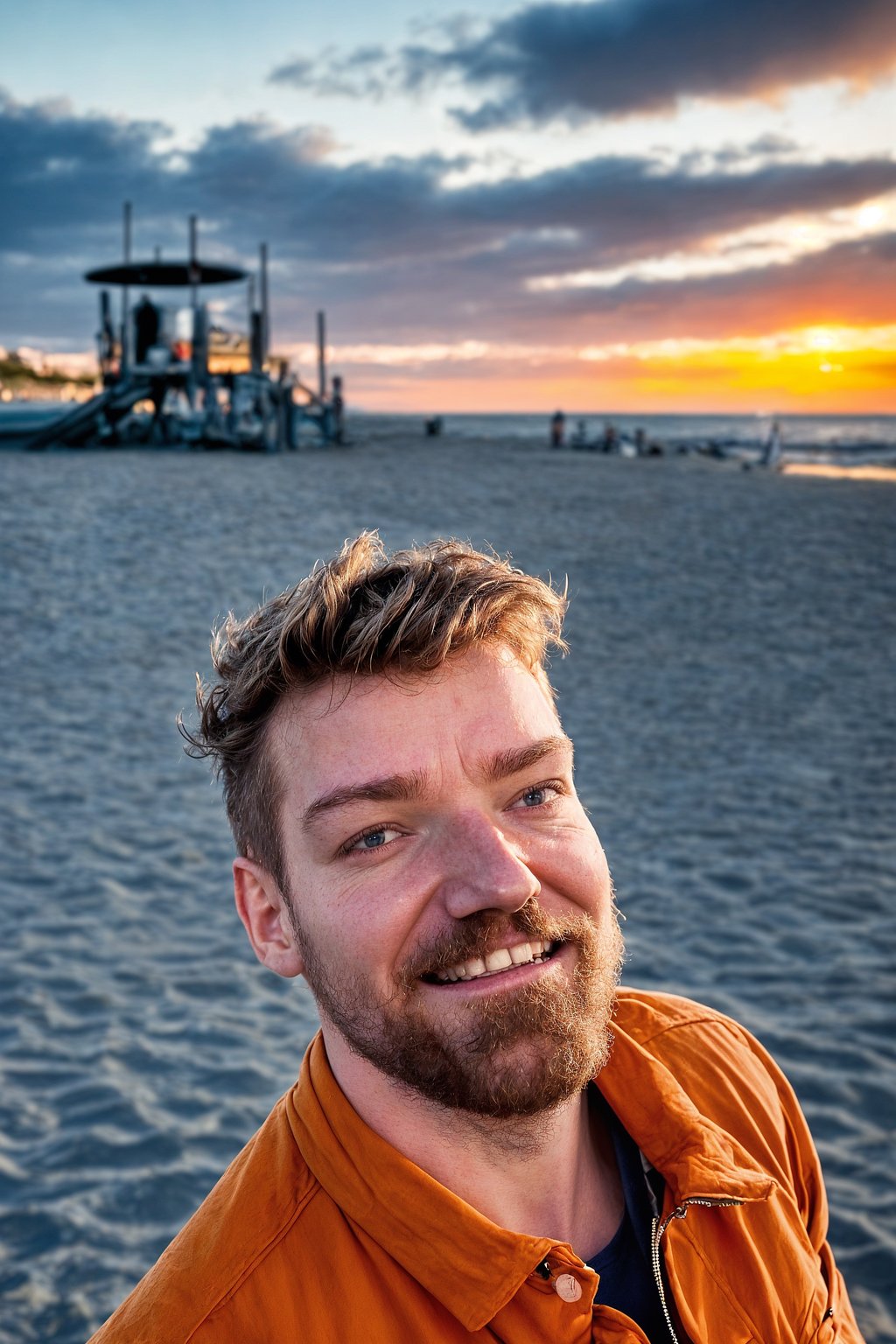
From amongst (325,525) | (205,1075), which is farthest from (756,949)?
(325,525)

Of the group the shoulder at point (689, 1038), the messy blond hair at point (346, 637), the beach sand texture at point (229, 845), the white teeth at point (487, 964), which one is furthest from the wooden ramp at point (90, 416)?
the white teeth at point (487, 964)

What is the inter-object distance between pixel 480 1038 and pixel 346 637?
2.33 ft

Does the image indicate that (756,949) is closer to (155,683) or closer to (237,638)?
(237,638)

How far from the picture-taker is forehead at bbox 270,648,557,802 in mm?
1953

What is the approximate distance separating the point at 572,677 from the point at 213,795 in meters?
4.78

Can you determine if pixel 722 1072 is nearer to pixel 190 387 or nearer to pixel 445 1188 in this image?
pixel 445 1188

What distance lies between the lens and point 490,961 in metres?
1.85

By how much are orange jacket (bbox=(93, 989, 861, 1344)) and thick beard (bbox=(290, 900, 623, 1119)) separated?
127 millimetres

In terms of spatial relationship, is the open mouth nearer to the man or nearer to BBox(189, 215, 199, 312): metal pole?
the man

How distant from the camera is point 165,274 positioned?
38.0 metres

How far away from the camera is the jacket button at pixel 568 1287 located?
5.71 feet

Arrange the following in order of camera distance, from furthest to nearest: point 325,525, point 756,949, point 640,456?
point 640,456
point 325,525
point 756,949

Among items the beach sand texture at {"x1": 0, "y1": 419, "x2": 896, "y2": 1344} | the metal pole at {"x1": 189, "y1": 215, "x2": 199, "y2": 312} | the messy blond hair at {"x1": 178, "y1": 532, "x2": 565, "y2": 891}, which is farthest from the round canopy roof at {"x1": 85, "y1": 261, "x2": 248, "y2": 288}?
the messy blond hair at {"x1": 178, "y1": 532, "x2": 565, "y2": 891}

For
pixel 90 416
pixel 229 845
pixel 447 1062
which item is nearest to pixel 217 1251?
pixel 447 1062
